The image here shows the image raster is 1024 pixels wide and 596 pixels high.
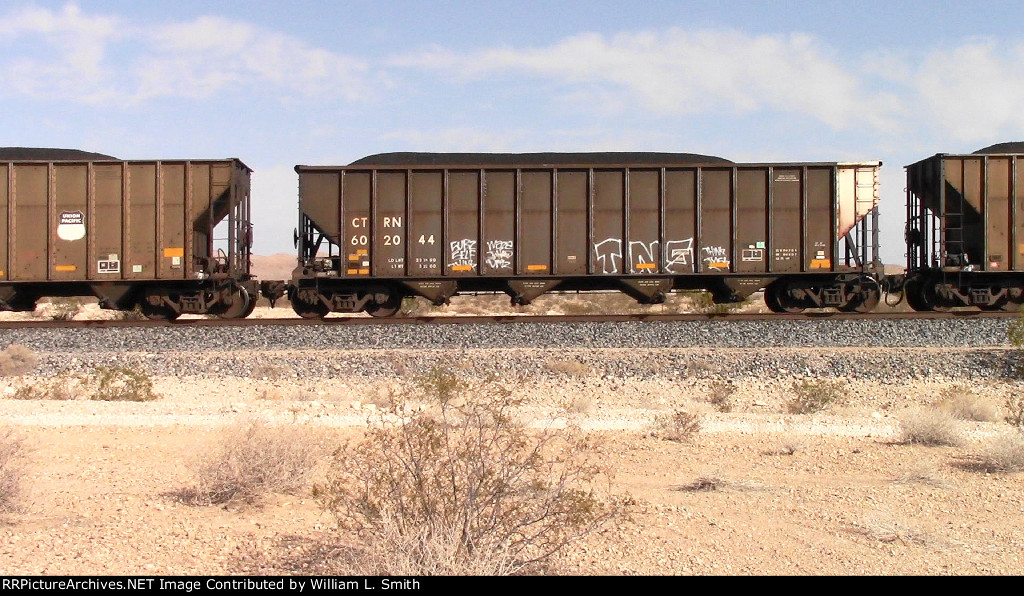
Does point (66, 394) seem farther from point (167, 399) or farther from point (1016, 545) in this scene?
point (1016, 545)

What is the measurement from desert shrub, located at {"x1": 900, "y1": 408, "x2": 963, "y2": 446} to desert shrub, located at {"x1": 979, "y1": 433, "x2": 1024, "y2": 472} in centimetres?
94

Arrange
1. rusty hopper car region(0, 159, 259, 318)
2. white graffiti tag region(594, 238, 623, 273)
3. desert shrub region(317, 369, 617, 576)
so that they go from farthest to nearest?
white graffiti tag region(594, 238, 623, 273) < rusty hopper car region(0, 159, 259, 318) < desert shrub region(317, 369, 617, 576)

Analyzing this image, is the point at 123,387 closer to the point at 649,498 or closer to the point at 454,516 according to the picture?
the point at 649,498

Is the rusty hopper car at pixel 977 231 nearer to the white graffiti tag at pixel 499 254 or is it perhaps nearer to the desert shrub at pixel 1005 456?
the white graffiti tag at pixel 499 254

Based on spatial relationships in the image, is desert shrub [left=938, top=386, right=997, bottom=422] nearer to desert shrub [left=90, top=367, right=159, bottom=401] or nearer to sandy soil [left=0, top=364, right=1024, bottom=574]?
sandy soil [left=0, top=364, right=1024, bottom=574]

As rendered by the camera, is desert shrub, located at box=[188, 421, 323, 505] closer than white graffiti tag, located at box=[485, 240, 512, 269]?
Yes

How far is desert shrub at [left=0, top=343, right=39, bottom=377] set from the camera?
13.7 meters

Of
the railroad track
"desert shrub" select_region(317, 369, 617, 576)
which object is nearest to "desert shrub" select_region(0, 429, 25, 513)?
"desert shrub" select_region(317, 369, 617, 576)

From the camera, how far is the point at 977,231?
62.4 ft

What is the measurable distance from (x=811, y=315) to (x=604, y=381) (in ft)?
19.6

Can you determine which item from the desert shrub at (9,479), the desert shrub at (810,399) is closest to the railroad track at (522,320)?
the desert shrub at (810,399)
